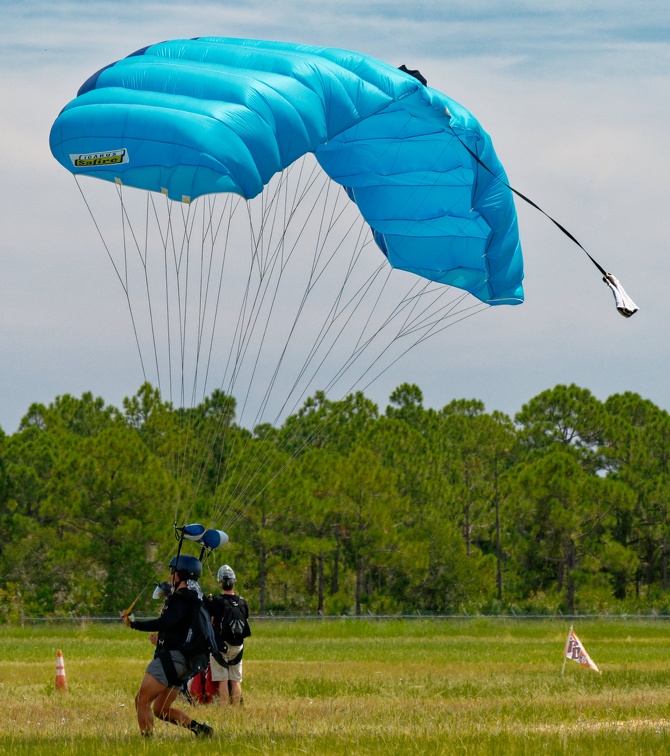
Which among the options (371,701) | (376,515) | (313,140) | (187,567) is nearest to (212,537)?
(187,567)

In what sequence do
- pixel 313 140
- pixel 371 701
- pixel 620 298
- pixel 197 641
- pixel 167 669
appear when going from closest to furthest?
pixel 167 669, pixel 197 641, pixel 620 298, pixel 313 140, pixel 371 701

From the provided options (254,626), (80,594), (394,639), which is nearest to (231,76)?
(394,639)

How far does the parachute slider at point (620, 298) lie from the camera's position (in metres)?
10.4

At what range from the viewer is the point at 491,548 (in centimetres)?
5669

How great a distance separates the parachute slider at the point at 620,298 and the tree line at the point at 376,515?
21267 millimetres

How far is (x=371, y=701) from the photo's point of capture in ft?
42.4

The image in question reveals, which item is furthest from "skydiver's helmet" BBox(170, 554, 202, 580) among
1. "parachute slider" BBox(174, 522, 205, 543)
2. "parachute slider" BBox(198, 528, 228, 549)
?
"parachute slider" BBox(198, 528, 228, 549)

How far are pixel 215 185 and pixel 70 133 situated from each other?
5.07 ft

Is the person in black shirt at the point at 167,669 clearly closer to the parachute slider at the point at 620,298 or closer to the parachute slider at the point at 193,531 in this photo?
the parachute slider at the point at 193,531

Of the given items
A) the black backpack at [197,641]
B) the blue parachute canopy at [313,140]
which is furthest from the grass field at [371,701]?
the blue parachute canopy at [313,140]

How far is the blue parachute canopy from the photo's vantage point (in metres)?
10.6

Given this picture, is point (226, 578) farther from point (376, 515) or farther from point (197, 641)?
point (376, 515)

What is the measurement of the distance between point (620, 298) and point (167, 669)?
478 cm

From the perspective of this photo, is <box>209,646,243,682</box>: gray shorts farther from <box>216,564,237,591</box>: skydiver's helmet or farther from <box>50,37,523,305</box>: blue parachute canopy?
<box>50,37,523,305</box>: blue parachute canopy
